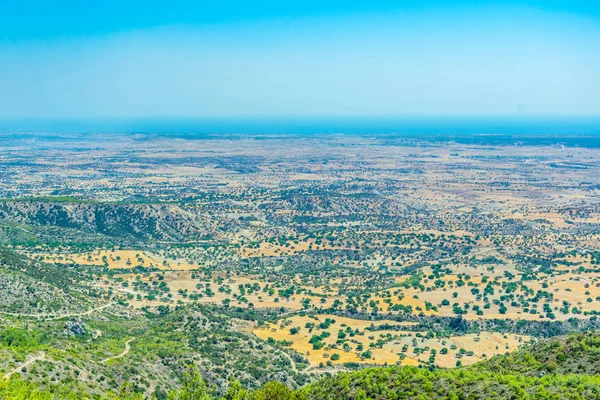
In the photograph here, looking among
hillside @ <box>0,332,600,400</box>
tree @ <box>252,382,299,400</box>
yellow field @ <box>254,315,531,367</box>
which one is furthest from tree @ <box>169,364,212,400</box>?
yellow field @ <box>254,315,531,367</box>

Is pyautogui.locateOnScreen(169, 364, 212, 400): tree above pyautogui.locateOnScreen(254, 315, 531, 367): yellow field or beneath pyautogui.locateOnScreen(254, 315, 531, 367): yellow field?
above

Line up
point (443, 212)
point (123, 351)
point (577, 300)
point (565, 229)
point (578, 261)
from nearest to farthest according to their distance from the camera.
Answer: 1. point (123, 351)
2. point (577, 300)
3. point (578, 261)
4. point (565, 229)
5. point (443, 212)

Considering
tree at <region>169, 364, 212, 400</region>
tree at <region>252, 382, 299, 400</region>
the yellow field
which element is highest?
tree at <region>252, 382, 299, 400</region>

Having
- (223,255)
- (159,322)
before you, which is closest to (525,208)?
(223,255)

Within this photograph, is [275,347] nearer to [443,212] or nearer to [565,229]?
[565,229]

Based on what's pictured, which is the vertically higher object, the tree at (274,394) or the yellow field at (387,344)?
the tree at (274,394)

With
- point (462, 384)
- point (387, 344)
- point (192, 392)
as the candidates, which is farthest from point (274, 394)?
point (387, 344)

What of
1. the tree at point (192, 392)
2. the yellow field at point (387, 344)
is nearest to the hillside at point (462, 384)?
the tree at point (192, 392)

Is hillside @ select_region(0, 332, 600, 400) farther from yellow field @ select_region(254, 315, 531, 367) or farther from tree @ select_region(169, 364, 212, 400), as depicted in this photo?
yellow field @ select_region(254, 315, 531, 367)

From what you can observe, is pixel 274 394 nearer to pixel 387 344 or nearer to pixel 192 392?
pixel 192 392

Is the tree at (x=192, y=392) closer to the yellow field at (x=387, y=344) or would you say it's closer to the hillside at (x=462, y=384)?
the hillside at (x=462, y=384)

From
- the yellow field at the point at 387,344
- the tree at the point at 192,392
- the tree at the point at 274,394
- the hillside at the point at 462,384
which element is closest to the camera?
the hillside at the point at 462,384
